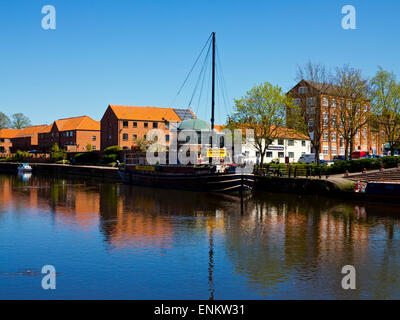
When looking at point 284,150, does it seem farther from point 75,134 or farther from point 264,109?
point 75,134

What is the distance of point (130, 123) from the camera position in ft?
325

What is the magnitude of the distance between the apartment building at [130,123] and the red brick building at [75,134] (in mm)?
13207

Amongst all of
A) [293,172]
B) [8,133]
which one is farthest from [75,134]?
[293,172]

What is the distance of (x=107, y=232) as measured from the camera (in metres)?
25.6

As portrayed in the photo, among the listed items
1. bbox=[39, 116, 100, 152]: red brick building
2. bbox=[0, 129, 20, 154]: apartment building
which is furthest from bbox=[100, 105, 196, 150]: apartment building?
bbox=[0, 129, 20, 154]: apartment building

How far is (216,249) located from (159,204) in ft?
58.1

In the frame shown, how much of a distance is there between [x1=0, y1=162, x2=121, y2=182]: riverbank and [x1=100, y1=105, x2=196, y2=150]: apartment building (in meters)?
13.5

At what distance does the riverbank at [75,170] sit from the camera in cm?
7431

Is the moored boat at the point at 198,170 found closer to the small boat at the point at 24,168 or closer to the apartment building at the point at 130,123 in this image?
the apartment building at the point at 130,123

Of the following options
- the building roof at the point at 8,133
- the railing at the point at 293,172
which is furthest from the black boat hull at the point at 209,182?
the building roof at the point at 8,133

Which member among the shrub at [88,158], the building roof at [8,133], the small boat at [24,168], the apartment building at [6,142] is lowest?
the small boat at [24,168]

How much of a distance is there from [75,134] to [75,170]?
31457 millimetres

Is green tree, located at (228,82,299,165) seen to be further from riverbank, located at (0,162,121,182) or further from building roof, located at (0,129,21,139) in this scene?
building roof, located at (0,129,21,139)

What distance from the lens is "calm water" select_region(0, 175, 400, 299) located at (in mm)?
15516
